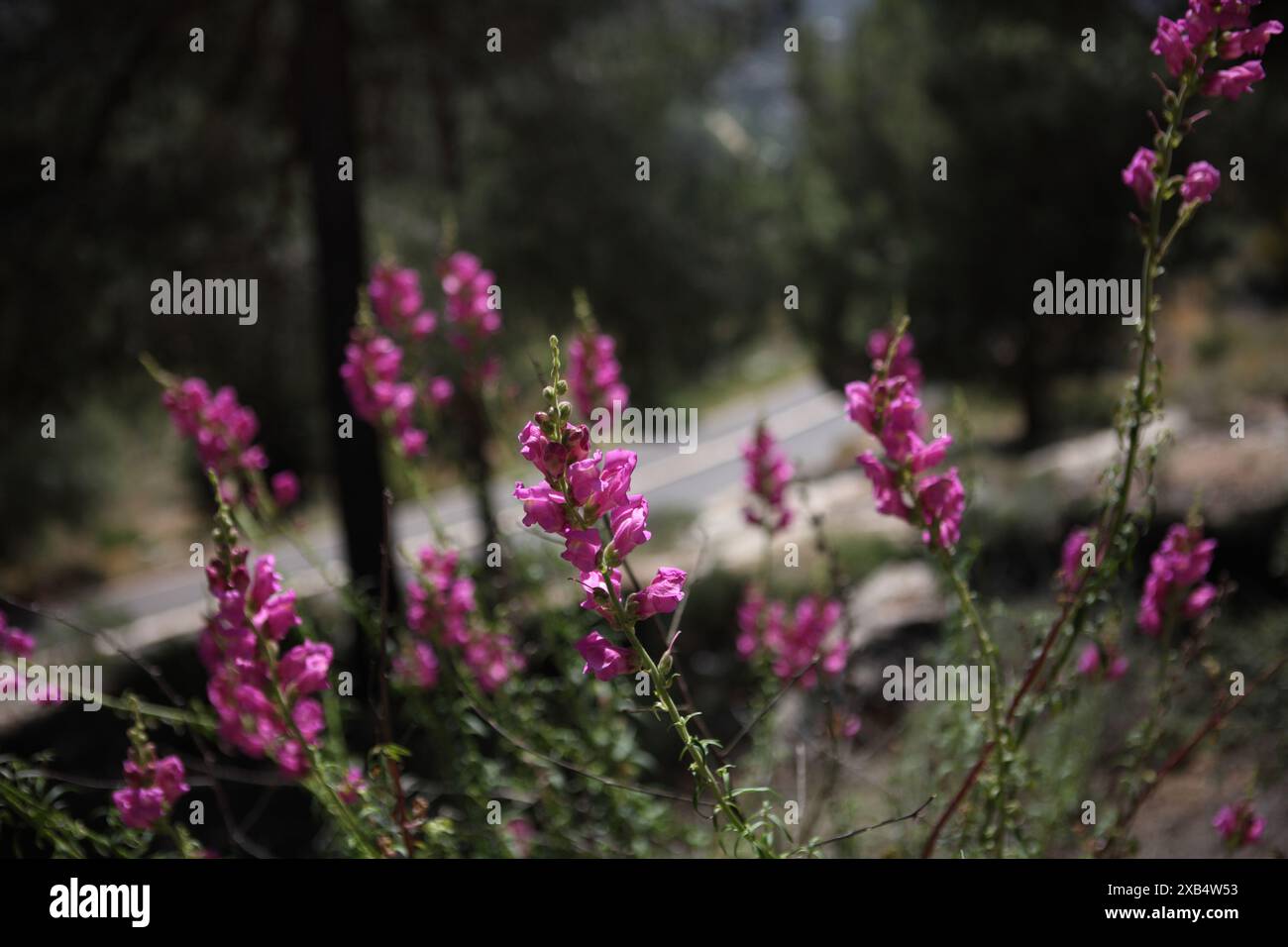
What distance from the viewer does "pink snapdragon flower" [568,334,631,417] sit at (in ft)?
9.98

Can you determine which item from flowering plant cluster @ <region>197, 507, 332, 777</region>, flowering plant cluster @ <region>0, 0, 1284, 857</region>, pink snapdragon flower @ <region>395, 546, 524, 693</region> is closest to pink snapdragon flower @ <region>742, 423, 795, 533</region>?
flowering plant cluster @ <region>0, 0, 1284, 857</region>

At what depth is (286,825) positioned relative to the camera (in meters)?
5.84

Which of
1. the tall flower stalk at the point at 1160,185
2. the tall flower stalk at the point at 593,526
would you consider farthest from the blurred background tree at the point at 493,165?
the tall flower stalk at the point at 593,526

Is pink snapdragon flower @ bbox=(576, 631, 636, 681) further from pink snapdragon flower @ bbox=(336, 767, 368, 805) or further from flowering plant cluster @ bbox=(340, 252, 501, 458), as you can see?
flowering plant cluster @ bbox=(340, 252, 501, 458)

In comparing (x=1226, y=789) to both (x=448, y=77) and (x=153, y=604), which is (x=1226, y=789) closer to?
(x=448, y=77)

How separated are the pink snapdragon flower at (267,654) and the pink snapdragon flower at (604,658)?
→ 56 cm

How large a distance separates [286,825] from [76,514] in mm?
17430

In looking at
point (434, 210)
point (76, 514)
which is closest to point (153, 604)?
point (76, 514)

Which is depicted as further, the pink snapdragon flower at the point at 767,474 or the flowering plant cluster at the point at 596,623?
the pink snapdragon flower at the point at 767,474

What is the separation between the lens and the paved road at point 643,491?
38.1 ft

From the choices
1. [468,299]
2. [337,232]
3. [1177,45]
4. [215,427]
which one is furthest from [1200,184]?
[337,232]

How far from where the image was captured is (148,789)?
197 cm

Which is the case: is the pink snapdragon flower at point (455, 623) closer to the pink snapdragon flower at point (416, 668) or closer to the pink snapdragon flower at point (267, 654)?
the pink snapdragon flower at point (416, 668)

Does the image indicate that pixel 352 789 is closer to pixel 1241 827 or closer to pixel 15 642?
pixel 15 642
